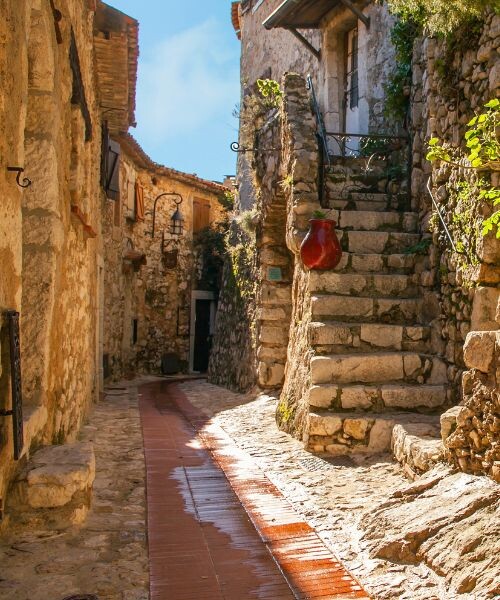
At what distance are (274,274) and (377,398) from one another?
4.70 m

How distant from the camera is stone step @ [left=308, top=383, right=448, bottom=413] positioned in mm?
5449

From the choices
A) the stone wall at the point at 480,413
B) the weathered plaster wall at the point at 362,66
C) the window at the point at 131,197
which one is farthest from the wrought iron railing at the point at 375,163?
the window at the point at 131,197

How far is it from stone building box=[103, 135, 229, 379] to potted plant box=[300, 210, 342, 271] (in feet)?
25.8

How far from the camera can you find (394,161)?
8117 millimetres

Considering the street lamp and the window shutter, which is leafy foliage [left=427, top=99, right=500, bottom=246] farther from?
the street lamp

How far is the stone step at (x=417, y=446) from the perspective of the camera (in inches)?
161

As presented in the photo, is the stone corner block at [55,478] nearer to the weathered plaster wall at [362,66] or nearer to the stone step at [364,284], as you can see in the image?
the stone step at [364,284]

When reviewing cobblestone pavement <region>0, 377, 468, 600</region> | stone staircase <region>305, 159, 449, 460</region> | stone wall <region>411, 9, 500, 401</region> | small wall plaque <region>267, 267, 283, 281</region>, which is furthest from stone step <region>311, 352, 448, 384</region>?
small wall plaque <region>267, 267, 283, 281</region>

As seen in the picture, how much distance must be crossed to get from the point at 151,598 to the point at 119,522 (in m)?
1.01

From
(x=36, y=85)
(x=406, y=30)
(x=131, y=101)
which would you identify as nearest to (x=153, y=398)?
(x=131, y=101)

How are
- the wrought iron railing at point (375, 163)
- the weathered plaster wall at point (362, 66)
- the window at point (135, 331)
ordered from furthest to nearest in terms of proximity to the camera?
the window at point (135, 331)
the weathered plaster wall at point (362, 66)
the wrought iron railing at point (375, 163)

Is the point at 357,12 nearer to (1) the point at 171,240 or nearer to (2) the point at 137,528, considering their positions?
(2) the point at 137,528

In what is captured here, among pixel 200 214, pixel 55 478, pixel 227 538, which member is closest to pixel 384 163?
pixel 227 538

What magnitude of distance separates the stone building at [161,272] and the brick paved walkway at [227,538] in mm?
8955
